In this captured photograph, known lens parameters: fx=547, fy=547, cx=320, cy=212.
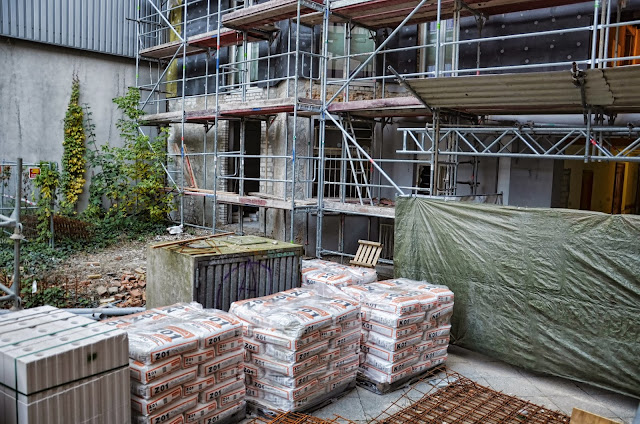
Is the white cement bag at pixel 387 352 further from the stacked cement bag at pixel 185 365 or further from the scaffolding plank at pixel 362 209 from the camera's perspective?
the scaffolding plank at pixel 362 209

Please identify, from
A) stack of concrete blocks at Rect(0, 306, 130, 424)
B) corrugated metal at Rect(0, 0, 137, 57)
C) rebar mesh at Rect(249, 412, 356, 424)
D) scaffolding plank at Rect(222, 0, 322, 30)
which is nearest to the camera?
stack of concrete blocks at Rect(0, 306, 130, 424)

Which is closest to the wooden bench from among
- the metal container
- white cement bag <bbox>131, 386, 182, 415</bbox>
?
the metal container

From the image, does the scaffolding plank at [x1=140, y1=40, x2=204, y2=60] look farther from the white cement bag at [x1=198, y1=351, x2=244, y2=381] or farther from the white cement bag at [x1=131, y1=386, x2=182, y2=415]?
the white cement bag at [x1=131, y1=386, x2=182, y2=415]

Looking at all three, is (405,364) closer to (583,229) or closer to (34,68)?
(583,229)

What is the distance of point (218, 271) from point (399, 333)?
2552mm

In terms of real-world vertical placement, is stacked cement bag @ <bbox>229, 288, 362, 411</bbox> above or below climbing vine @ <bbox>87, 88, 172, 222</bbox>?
below

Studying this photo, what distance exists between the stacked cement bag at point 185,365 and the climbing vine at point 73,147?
41.1ft

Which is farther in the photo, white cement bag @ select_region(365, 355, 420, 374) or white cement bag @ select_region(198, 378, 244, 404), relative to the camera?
white cement bag @ select_region(365, 355, 420, 374)

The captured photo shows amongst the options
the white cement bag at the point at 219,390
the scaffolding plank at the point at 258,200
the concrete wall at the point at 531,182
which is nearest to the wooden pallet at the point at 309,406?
the white cement bag at the point at 219,390

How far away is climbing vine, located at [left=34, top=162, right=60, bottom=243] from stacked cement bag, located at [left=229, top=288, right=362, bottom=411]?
927 centimetres

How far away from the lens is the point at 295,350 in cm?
596

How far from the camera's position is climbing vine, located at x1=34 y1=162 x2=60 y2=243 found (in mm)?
13781

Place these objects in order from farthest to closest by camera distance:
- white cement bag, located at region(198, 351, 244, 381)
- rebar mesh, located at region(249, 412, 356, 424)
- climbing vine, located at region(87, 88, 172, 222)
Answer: climbing vine, located at region(87, 88, 172, 222)
rebar mesh, located at region(249, 412, 356, 424)
white cement bag, located at region(198, 351, 244, 381)

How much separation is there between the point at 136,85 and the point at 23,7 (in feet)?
13.1
